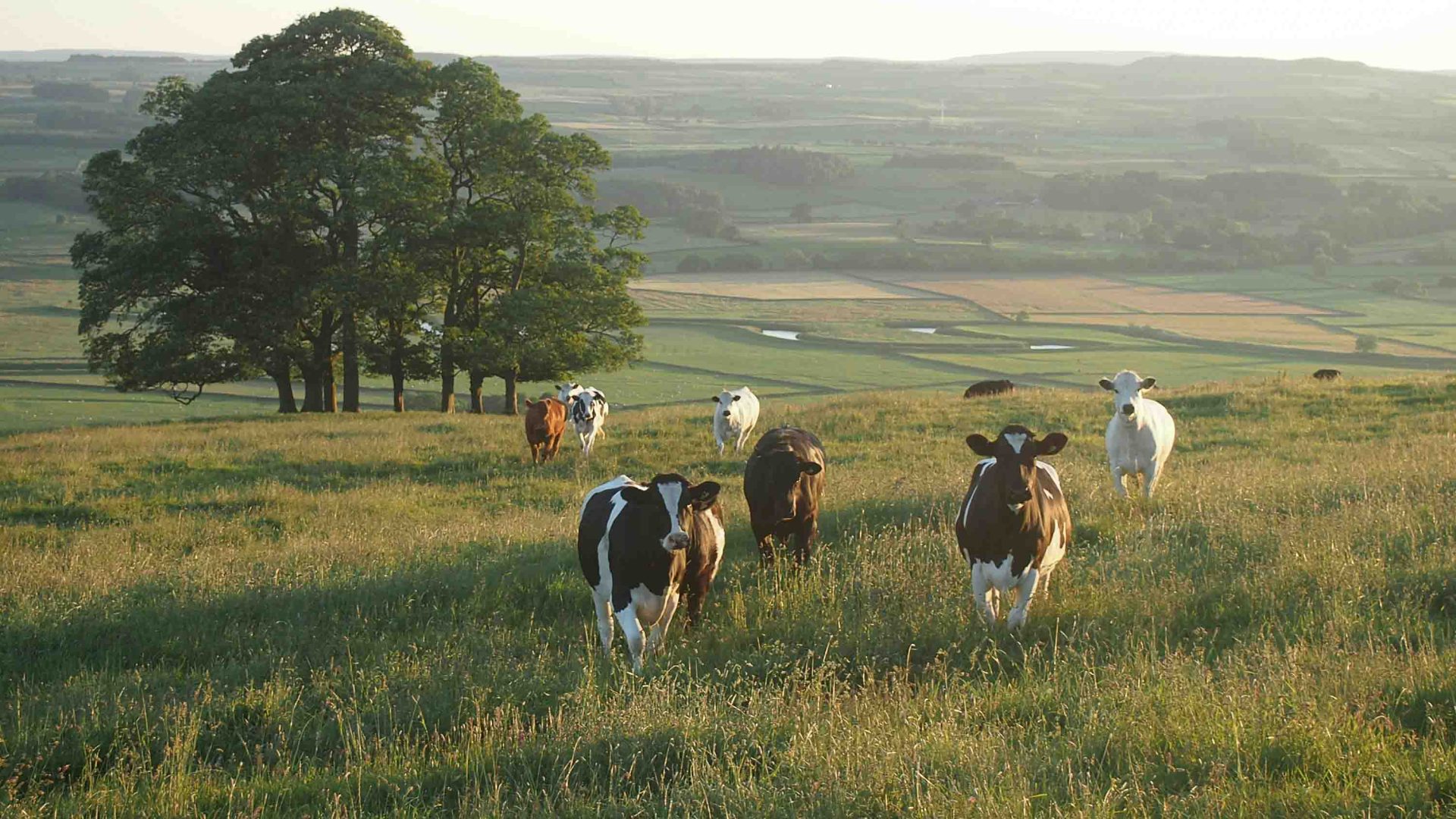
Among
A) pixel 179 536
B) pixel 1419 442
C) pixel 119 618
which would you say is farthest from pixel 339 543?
pixel 1419 442

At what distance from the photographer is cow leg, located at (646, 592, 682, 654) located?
9.09 metres

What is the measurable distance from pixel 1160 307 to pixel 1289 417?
2643 inches

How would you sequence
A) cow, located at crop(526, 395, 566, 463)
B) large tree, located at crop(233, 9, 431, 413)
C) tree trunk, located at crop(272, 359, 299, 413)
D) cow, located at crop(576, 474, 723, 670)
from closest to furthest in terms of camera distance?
cow, located at crop(576, 474, 723, 670)
cow, located at crop(526, 395, 566, 463)
large tree, located at crop(233, 9, 431, 413)
tree trunk, located at crop(272, 359, 299, 413)

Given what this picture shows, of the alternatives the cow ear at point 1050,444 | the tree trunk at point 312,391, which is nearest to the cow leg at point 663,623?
the cow ear at point 1050,444

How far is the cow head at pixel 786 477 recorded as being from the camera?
11320 mm

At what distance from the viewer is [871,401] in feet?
98.0

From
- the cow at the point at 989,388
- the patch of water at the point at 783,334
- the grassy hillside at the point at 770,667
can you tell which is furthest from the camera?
A: the patch of water at the point at 783,334

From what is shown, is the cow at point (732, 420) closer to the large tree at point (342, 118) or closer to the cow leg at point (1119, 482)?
the cow leg at point (1119, 482)

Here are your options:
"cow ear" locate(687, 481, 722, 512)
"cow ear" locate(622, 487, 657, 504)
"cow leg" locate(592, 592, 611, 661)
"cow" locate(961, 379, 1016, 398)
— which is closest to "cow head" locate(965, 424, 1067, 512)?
"cow ear" locate(687, 481, 722, 512)

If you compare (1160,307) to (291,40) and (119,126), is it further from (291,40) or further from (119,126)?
(119,126)

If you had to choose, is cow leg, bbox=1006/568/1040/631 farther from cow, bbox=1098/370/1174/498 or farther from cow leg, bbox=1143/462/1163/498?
cow leg, bbox=1143/462/1163/498

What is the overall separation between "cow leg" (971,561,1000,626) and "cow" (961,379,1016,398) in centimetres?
2321

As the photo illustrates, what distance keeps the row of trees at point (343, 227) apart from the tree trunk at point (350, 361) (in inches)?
2.6

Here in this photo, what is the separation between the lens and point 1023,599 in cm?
935
